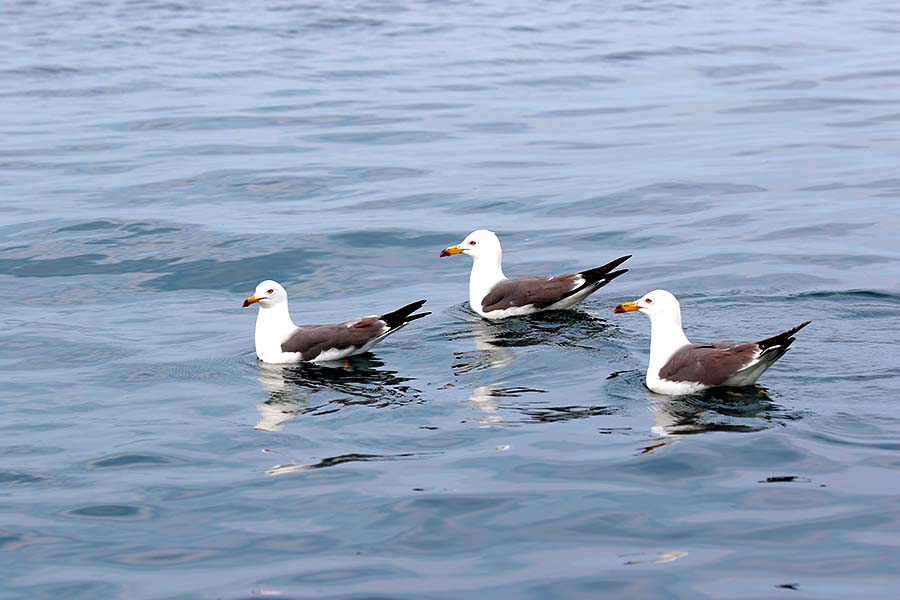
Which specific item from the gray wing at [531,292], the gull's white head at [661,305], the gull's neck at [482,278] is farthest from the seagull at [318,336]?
the gull's white head at [661,305]

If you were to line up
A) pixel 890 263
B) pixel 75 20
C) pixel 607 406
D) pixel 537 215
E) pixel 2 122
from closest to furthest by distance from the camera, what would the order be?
pixel 607 406
pixel 890 263
pixel 537 215
pixel 2 122
pixel 75 20

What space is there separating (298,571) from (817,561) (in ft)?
10.4

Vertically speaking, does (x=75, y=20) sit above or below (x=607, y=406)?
above

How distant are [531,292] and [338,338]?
8.28 ft

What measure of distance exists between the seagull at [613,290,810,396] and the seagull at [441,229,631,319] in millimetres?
2418

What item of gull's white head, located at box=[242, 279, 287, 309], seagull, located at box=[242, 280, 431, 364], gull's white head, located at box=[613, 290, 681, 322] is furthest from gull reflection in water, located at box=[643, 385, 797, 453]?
gull's white head, located at box=[242, 279, 287, 309]

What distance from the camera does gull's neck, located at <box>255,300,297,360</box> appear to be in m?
14.3

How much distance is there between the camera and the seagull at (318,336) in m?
14.2

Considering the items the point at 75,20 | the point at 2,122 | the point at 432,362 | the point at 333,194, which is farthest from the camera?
the point at 75,20

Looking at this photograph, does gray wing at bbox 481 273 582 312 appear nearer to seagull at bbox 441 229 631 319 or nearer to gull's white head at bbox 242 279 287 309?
seagull at bbox 441 229 631 319

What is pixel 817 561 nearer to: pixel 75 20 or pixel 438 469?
pixel 438 469

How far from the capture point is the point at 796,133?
82.5 feet

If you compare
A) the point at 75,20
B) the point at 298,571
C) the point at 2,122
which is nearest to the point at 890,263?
the point at 298,571

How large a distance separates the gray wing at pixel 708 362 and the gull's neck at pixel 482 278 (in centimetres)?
385
